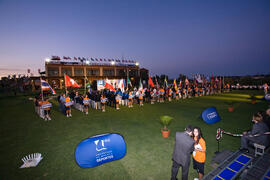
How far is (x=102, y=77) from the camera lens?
54531mm

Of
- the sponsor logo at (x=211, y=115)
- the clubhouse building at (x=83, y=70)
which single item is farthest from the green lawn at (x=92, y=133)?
the clubhouse building at (x=83, y=70)

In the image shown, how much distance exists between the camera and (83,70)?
55688 millimetres

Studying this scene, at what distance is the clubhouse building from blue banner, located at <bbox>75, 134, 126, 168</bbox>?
3940cm

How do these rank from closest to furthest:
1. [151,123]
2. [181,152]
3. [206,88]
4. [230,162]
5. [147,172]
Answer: [181,152] → [230,162] → [147,172] → [151,123] → [206,88]

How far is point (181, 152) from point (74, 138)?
6.36 metres

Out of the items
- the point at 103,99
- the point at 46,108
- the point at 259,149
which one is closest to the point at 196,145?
the point at 259,149

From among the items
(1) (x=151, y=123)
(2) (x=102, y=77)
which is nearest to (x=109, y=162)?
(1) (x=151, y=123)

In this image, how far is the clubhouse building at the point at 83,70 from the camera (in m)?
49.2

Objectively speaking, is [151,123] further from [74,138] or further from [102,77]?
[102,77]

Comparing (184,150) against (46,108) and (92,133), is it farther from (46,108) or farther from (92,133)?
(46,108)

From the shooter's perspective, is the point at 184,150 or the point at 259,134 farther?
the point at 259,134

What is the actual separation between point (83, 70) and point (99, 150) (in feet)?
184

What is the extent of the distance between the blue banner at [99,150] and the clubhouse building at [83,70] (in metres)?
39.4

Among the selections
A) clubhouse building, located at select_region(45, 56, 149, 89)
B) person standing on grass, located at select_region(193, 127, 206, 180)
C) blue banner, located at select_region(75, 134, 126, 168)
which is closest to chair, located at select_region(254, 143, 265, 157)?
person standing on grass, located at select_region(193, 127, 206, 180)
